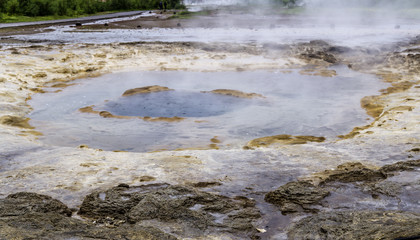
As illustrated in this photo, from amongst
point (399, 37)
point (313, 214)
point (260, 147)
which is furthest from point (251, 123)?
point (399, 37)

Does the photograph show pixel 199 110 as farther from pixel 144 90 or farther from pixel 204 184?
pixel 204 184

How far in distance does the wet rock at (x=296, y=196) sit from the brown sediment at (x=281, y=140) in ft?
5.13

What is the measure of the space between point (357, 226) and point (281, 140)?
2.83 m

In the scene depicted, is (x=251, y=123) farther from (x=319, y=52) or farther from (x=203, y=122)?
(x=319, y=52)

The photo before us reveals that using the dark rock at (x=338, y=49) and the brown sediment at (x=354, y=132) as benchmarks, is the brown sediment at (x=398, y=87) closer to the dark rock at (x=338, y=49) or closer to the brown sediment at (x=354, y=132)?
the brown sediment at (x=354, y=132)

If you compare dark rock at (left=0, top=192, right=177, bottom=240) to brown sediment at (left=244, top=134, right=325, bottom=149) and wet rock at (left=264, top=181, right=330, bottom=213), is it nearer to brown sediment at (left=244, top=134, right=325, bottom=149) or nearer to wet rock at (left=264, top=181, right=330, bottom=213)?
wet rock at (left=264, top=181, right=330, bottom=213)

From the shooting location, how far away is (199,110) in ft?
23.0

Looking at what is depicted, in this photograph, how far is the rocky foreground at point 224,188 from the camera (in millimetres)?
2811

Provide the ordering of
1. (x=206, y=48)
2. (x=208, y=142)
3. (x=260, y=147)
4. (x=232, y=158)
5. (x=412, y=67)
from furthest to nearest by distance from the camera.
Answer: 1. (x=206, y=48)
2. (x=412, y=67)
3. (x=208, y=142)
4. (x=260, y=147)
5. (x=232, y=158)

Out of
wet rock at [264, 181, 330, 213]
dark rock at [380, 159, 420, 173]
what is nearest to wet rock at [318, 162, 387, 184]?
dark rock at [380, 159, 420, 173]

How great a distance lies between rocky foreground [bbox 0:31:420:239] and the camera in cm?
281

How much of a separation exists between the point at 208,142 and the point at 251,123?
1.04 m

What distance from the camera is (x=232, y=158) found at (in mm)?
4633

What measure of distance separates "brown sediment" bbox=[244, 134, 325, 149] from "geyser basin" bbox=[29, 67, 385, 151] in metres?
0.17
